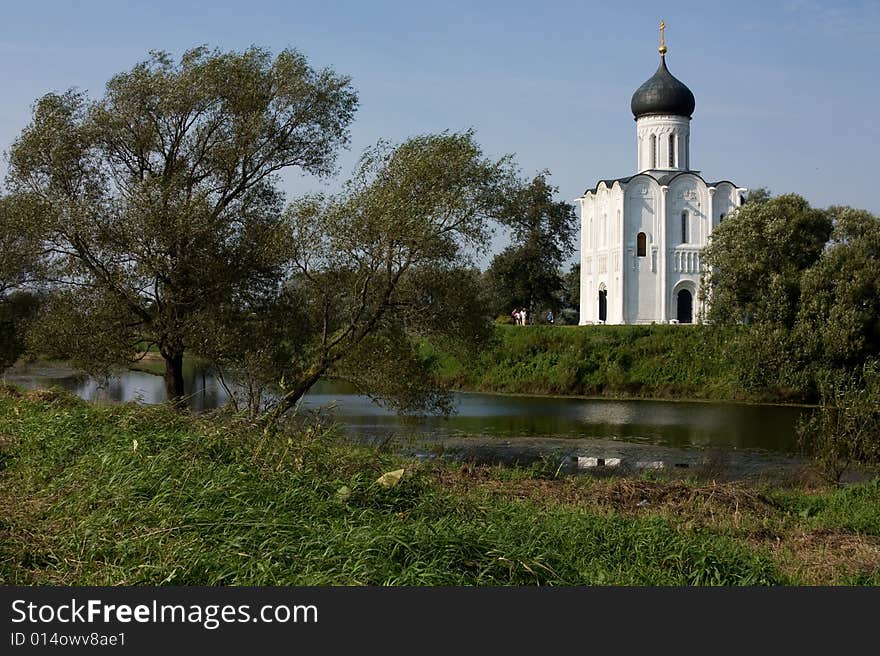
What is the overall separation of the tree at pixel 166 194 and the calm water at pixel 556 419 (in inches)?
64.8

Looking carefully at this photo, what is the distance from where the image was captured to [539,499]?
938 centimetres

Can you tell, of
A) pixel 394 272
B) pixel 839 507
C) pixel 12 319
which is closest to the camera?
pixel 839 507

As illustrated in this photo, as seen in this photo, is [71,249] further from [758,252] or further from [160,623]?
[758,252]

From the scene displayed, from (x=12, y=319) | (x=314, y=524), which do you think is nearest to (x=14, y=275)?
(x=12, y=319)

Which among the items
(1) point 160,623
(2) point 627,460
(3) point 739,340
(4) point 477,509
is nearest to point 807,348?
(3) point 739,340

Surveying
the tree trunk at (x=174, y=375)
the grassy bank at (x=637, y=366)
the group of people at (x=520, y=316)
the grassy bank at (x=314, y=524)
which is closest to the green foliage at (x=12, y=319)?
the tree trunk at (x=174, y=375)

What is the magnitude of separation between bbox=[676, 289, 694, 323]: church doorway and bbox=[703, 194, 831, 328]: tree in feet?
35.6

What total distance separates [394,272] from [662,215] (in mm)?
27231

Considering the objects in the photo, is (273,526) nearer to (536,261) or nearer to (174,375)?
(174,375)

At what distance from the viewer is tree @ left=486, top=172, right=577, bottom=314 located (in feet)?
138

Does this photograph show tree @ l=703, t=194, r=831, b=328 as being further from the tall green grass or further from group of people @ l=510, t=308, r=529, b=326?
the tall green grass

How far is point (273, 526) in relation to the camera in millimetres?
5430

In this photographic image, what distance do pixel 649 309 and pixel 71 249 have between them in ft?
96.9

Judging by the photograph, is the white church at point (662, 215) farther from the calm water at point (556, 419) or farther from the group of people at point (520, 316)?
the calm water at point (556, 419)
